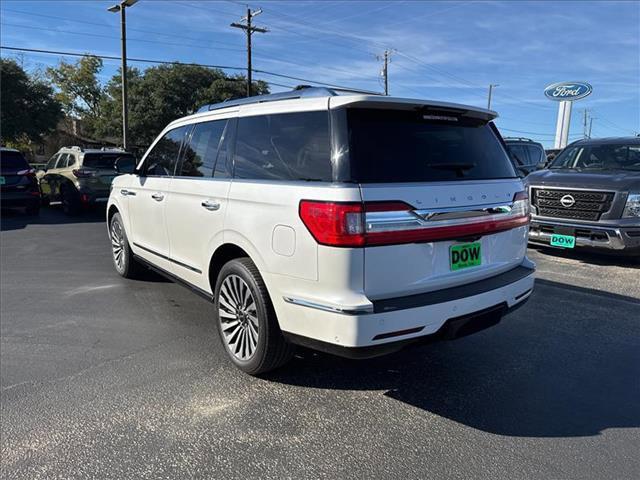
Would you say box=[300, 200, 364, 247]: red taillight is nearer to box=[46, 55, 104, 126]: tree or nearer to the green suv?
the green suv

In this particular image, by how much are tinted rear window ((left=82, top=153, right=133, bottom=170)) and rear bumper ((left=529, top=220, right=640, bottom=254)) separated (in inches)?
375

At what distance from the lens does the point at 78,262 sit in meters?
7.42

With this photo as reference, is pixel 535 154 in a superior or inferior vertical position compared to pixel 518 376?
superior

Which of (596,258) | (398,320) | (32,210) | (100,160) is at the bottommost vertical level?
(32,210)

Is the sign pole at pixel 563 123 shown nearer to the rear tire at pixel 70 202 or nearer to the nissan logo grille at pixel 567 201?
the nissan logo grille at pixel 567 201

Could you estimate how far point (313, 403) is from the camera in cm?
327

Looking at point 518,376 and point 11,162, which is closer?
point 518,376

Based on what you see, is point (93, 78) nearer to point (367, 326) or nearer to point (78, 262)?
point (78, 262)

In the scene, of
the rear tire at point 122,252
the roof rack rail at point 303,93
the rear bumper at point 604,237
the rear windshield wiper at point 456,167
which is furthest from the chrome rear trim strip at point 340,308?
the rear bumper at point 604,237

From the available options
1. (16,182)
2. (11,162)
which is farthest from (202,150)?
Result: (11,162)

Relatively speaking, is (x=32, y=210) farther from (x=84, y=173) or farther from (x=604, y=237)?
(x=604, y=237)

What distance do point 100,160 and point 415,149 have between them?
10938mm

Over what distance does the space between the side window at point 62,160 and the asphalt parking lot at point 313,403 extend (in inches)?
354

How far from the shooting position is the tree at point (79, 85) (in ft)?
189
